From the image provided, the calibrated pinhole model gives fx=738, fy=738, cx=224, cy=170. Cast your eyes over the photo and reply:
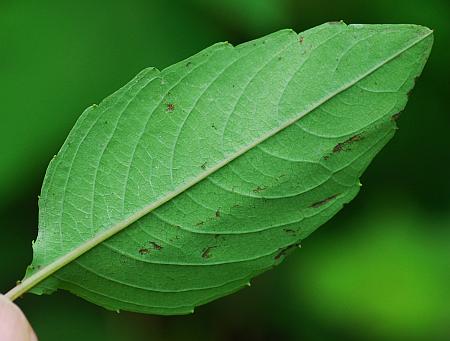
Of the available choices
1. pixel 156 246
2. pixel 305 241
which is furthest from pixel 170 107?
pixel 305 241

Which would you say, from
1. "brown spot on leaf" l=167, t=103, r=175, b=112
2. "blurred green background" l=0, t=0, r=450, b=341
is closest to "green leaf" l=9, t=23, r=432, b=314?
"brown spot on leaf" l=167, t=103, r=175, b=112

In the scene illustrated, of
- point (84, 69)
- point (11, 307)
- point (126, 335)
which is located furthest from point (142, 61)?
point (11, 307)

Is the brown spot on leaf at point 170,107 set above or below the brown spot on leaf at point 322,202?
above

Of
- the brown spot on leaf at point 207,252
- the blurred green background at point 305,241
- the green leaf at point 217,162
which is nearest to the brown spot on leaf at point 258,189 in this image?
the green leaf at point 217,162

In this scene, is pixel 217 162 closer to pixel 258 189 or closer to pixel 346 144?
pixel 258 189

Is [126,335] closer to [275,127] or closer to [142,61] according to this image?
[142,61]

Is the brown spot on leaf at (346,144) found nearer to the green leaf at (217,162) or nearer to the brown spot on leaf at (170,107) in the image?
the green leaf at (217,162)
